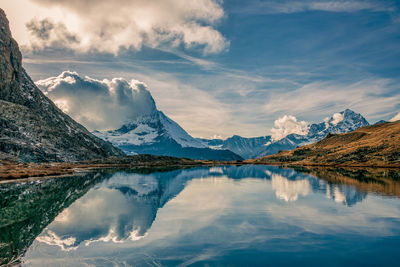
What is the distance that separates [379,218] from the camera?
35125 millimetres

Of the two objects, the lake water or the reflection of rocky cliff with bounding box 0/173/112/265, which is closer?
the lake water

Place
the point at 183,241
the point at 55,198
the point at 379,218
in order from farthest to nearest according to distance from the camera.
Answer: the point at 55,198 < the point at 379,218 < the point at 183,241

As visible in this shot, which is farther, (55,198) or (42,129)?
(42,129)

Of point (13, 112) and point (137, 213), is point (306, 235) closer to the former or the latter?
point (137, 213)

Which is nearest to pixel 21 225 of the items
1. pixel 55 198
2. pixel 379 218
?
pixel 55 198

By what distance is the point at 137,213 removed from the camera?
38.9 m

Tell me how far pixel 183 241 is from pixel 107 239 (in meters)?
7.26

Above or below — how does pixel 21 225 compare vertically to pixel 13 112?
below

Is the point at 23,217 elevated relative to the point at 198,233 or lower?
lower

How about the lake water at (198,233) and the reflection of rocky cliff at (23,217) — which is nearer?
the lake water at (198,233)

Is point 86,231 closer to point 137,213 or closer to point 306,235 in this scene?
point 137,213

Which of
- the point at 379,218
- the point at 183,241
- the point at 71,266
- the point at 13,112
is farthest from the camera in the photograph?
the point at 13,112

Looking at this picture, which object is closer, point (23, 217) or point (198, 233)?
point (198, 233)

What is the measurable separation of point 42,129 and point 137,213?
191435 millimetres
